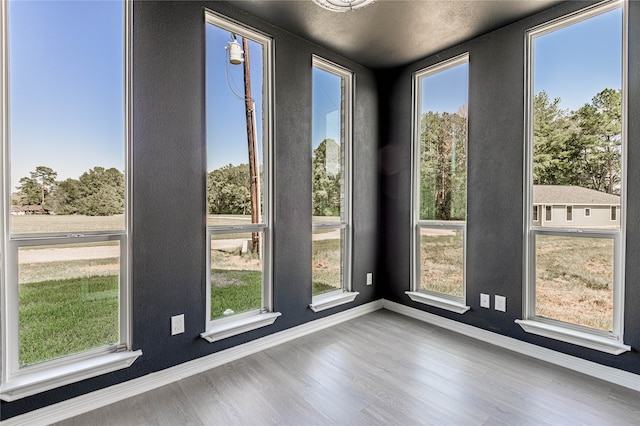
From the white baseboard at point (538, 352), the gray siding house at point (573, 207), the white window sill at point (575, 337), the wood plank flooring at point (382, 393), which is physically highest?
the gray siding house at point (573, 207)

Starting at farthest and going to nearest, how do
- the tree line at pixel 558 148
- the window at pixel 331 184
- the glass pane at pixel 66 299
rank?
1. the window at pixel 331 184
2. the tree line at pixel 558 148
3. the glass pane at pixel 66 299

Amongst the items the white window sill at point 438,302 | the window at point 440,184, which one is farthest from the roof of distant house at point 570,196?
the white window sill at point 438,302

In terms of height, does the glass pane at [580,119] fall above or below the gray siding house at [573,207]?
above

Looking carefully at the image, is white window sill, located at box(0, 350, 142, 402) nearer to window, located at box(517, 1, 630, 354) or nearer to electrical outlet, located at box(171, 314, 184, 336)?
electrical outlet, located at box(171, 314, 184, 336)

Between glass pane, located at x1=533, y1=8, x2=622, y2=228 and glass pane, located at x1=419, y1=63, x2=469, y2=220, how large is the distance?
0.60m

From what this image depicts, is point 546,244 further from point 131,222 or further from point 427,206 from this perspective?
point 131,222

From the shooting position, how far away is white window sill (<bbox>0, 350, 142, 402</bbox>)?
158 cm

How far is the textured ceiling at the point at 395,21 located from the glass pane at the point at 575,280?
1.81m

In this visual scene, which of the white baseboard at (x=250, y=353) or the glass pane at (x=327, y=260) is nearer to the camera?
the white baseboard at (x=250, y=353)

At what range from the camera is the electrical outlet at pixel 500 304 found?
263cm

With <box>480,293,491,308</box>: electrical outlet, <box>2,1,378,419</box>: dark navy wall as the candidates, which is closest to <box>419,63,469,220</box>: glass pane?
<box>480,293,491,308</box>: electrical outlet

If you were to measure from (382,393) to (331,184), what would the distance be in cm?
192

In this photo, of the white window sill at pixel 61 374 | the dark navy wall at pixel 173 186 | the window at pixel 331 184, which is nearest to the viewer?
the white window sill at pixel 61 374

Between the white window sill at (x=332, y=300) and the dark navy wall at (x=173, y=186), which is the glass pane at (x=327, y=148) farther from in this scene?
the white window sill at (x=332, y=300)
